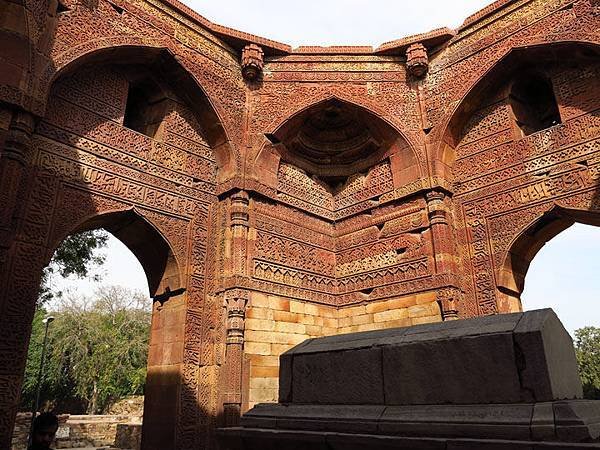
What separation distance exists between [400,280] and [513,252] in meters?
1.99

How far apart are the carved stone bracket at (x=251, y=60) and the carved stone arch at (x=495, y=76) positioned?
377 cm

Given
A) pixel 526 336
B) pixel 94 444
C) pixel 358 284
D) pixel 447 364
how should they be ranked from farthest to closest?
pixel 94 444
pixel 358 284
pixel 447 364
pixel 526 336

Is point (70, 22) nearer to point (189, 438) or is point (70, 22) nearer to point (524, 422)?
point (189, 438)

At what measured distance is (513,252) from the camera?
7602 mm

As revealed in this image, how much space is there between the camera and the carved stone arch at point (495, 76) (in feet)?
23.8

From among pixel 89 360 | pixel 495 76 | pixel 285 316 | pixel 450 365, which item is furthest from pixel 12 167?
pixel 89 360

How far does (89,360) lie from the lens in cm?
2502

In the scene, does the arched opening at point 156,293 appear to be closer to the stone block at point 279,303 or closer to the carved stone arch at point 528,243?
the stone block at point 279,303

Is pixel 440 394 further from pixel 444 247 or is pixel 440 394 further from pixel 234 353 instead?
pixel 444 247

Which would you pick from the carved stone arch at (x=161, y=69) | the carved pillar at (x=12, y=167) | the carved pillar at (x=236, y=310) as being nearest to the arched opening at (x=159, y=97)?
the carved stone arch at (x=161, y=69)

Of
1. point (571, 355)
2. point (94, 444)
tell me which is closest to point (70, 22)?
point (571, 355)

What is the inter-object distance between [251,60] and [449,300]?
581cm

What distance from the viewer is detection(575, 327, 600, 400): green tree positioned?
21984 mm

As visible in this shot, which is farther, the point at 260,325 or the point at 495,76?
the point at 495,76
